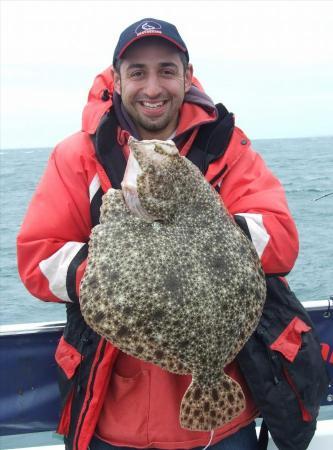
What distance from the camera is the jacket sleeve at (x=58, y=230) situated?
7.77 feet

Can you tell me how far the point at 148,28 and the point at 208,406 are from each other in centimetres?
181

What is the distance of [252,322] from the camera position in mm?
2242

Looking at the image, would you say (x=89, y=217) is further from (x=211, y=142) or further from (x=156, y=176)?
(x=211, y=142)

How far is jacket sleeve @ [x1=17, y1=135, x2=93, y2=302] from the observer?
2.37 meters

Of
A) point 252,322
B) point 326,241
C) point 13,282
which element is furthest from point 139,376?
point 326,241

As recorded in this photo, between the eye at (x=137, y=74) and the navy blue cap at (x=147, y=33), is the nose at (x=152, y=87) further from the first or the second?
the navy blue cap at (x=147, y=33)

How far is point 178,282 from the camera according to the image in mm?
2061

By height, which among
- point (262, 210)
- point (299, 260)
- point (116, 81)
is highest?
point (116, 81)

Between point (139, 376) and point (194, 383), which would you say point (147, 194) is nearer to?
point (194, 383)

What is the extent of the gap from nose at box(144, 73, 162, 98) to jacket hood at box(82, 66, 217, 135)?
206mm

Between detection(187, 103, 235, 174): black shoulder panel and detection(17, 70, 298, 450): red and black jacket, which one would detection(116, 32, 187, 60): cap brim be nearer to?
detection(17, 70, 298, 450): red and black jacket

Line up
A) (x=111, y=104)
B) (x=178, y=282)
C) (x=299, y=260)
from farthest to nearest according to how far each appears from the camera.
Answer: (x=299, y=260) → (x=111, y=104) → (x=178, y=282)

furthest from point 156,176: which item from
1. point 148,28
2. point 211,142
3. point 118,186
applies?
point 148,28

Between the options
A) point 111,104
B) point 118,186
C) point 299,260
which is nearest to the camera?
point 118,186
